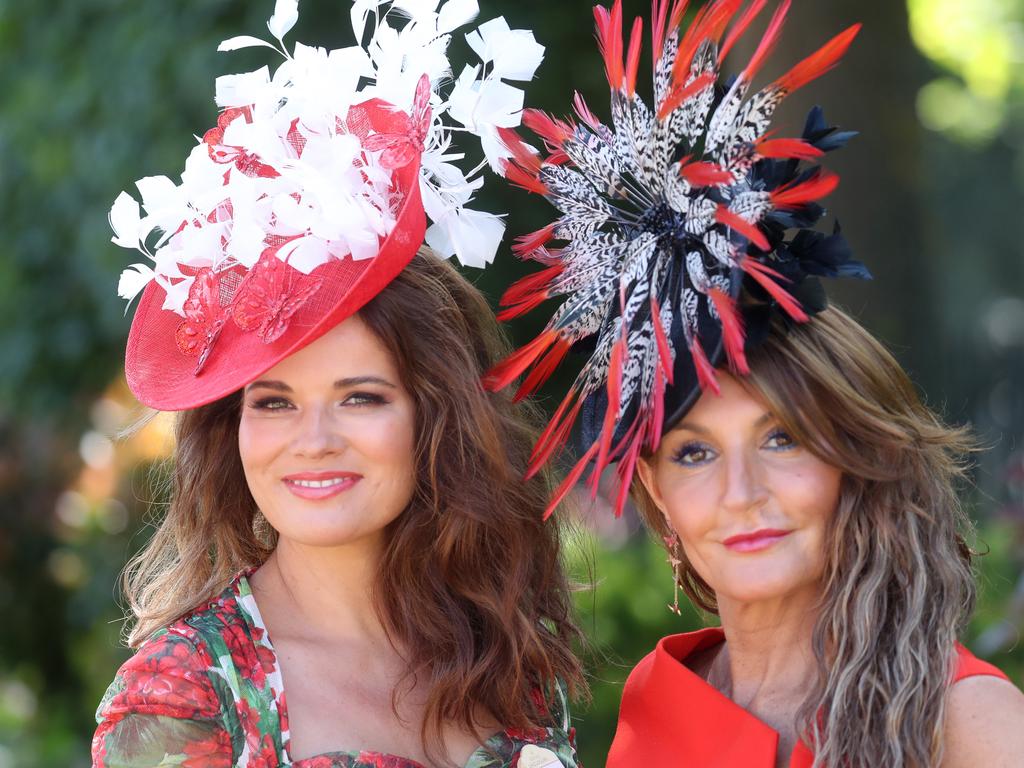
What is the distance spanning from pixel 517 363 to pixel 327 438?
399 mm

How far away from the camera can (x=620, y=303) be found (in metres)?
2.52

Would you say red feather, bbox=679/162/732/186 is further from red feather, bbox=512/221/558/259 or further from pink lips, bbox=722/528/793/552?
pink lips, bbox=722/528/793/552

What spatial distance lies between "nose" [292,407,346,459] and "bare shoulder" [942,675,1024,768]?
3.89 ft

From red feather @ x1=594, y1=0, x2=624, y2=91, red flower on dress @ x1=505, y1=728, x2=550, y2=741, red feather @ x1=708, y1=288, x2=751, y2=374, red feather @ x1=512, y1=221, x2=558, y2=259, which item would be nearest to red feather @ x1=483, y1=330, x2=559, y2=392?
red feather @ x1=512, y1=221, x2=558, y2=259

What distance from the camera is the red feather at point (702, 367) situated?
2.38 metres

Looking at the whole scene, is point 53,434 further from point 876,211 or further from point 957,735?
point 957,735

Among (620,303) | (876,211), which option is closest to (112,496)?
(876,211)

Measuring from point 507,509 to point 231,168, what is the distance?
3.02 feet

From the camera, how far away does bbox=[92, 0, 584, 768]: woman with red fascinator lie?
2.58m

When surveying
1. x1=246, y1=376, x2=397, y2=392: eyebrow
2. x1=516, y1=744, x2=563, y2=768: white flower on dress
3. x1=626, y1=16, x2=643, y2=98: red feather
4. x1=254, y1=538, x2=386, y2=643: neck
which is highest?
x1=626, y1=16, x2=643, y2=98: red feather

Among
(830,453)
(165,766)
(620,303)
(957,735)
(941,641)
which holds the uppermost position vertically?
(620,303)

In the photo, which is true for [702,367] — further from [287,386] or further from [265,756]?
[265,756]

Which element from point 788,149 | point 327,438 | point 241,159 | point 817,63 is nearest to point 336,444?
point 327,438

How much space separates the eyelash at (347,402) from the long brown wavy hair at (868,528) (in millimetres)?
732
